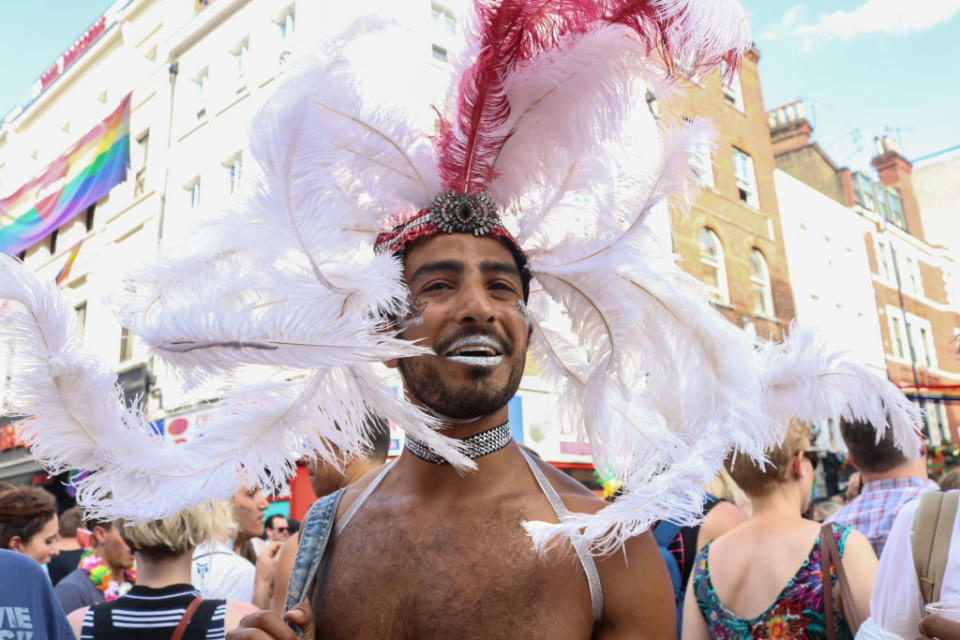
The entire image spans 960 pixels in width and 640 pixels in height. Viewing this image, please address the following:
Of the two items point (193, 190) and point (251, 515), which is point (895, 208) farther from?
point (251, 515)

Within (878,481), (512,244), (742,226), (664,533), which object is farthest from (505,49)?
(742,226)

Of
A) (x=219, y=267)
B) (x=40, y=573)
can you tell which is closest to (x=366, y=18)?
(x=219, y=267)

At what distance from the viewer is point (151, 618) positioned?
2791 mm

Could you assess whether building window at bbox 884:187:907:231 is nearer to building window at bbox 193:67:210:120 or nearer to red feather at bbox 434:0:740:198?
building window at bbox 193:67:210:120

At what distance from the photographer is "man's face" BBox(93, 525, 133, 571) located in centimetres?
459

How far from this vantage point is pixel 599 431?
2.16 meters

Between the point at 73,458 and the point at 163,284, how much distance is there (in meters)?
0.46

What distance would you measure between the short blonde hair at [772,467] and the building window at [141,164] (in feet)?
49.2

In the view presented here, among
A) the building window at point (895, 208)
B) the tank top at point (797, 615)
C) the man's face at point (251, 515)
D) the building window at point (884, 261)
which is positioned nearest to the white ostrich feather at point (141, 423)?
the tank top at point (797, 615)

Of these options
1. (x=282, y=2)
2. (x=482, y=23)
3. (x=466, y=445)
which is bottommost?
(x=466, y=445)

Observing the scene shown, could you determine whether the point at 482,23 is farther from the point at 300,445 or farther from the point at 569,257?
the point at 300,445

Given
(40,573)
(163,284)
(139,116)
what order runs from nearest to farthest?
(163,284)
(40,573)
(139,116)

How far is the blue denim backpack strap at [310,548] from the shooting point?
2012mm

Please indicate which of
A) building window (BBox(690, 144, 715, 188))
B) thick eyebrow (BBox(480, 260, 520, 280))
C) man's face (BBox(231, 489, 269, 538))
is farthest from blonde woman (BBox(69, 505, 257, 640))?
man's face (BBox(231, 489, 269, 538))
